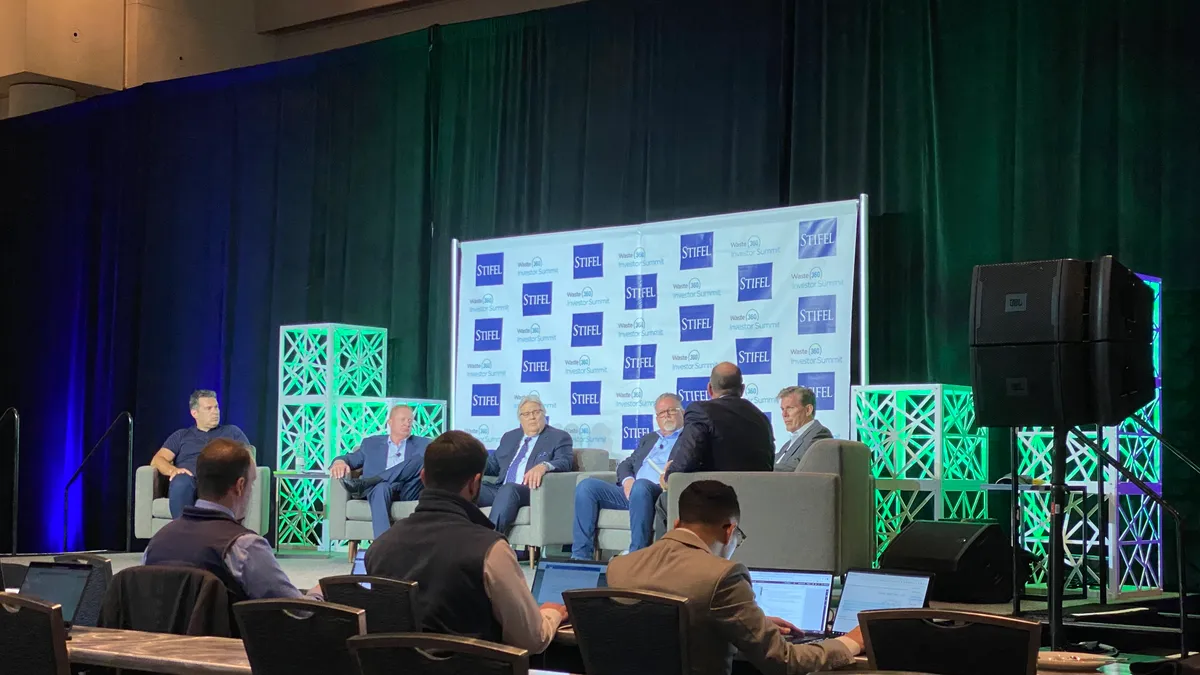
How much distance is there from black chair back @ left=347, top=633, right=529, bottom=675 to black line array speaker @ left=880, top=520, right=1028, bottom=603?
12.6 ft

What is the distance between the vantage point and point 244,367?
11.0 metres

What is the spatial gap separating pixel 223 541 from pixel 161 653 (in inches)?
21.8

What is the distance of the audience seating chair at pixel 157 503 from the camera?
29.0 feet

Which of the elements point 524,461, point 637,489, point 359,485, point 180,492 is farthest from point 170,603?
point 180,492

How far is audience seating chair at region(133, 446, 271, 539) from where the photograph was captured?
8.85 m

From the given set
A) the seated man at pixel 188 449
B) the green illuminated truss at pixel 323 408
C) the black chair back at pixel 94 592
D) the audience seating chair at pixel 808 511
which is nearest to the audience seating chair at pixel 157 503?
the seated man at pixel 188 449

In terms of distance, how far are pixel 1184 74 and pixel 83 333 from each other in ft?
29.7

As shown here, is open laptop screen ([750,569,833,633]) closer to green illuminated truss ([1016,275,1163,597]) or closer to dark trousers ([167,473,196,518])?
green illuminated truss ([1016,275,1163,597])

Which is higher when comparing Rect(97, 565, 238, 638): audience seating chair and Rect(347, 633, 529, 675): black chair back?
Rect(347, 633, 529, 675): black chair back

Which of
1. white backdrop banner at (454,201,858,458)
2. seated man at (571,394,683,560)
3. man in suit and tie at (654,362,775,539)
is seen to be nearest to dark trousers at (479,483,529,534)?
seated man at (571,394,683,560)

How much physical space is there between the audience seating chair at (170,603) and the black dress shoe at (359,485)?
16.1 feet

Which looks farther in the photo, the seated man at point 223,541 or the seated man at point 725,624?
the seated man at point 223,541

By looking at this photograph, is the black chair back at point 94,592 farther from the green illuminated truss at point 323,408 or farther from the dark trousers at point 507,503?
the green illuminated truss at point 323,408

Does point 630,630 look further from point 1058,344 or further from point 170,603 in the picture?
point 1058,344
